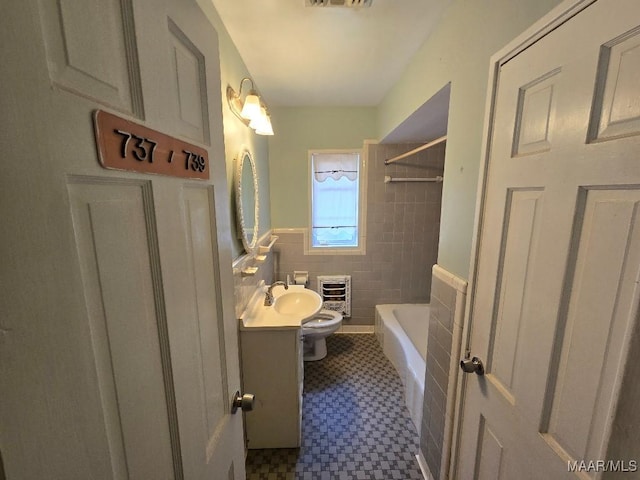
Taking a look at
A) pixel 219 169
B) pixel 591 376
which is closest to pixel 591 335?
pixel 591 376

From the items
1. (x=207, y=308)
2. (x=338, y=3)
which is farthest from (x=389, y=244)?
(x=207, y=308)

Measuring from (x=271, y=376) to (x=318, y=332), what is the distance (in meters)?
0.77

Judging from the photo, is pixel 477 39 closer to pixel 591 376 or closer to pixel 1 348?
pixel 591 376

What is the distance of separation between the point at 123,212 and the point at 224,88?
1207 millimetres

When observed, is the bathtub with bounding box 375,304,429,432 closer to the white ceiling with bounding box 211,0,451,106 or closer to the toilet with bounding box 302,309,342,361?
the toilet with bounding box 302,309,342,361

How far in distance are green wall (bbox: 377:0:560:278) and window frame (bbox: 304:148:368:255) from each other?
128cm

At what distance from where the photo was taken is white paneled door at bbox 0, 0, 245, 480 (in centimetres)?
26

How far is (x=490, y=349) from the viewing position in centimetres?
89

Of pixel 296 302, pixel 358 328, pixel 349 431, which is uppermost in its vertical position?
pixel 296 302

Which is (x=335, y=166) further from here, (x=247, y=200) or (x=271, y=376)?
(x=271, y=376)

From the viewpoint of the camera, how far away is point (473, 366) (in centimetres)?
95

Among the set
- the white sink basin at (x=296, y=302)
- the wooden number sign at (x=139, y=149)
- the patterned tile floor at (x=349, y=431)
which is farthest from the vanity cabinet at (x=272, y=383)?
the wooden number sign at (x=139, y=149)

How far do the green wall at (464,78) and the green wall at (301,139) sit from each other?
1235 mm

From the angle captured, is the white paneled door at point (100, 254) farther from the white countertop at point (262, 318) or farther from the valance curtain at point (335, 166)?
the valance curtain at point (335, 166)
